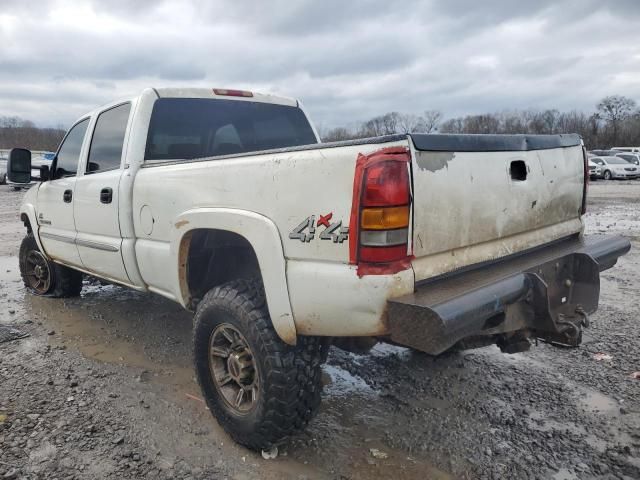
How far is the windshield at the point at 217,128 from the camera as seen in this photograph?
368 cm

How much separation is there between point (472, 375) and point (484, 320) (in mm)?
1575

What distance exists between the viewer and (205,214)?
2.73m

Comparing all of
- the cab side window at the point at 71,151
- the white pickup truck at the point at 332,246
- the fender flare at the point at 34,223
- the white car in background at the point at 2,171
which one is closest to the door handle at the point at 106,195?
the white pickup truck at the point at 332,246

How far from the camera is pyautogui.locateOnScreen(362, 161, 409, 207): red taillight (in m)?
2.04

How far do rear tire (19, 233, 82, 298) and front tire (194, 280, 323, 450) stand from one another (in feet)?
10.2

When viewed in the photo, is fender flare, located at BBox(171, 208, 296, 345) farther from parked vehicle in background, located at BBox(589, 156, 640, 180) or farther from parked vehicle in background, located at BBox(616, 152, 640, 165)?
parked vehicle in background, located at BBox(616, 152, 640, 165)

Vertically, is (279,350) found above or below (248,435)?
above

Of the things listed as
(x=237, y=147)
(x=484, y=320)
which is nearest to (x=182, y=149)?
(x=237, y=147)

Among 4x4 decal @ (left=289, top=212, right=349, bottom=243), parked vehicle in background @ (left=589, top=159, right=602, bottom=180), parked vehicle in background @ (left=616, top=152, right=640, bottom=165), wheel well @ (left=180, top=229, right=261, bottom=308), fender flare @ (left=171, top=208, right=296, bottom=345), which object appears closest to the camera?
4x4 decal @ (left=289, top=212, right=349, bottom=243)

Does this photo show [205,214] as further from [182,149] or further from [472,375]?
[472,375]

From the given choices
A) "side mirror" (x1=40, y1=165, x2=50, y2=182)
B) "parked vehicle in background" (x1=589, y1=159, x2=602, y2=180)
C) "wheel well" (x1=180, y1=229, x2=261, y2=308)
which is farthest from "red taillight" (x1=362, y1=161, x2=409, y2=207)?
"parked vehicle in background" (x1=589, y1=159, x2=602, y2=180)

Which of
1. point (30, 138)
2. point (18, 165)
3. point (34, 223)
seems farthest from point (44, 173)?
point (30, 138)

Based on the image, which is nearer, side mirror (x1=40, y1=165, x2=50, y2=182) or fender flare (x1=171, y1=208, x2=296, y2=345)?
fender flare (x1=171, y1=208, x2=296, y2=345)

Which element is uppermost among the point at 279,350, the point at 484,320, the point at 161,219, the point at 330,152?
the point at 330,152
